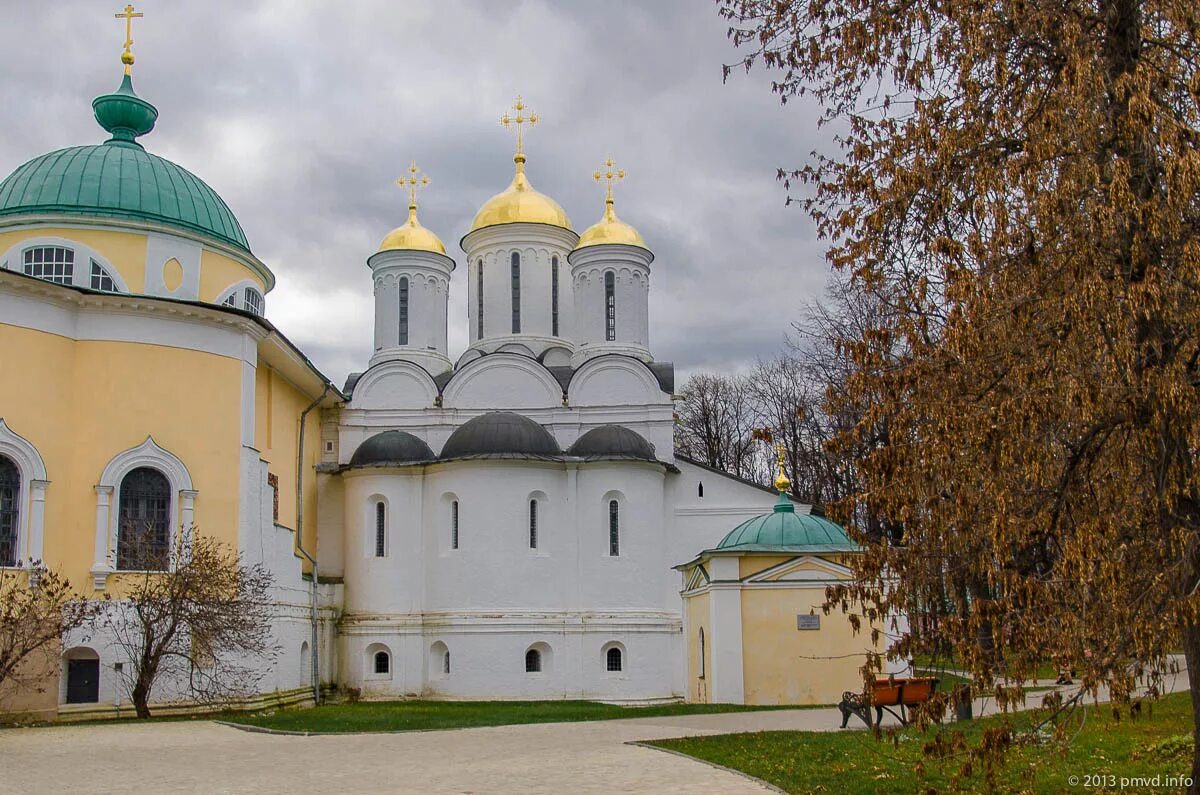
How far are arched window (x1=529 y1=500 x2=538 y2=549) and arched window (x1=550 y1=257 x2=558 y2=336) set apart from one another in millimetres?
6266

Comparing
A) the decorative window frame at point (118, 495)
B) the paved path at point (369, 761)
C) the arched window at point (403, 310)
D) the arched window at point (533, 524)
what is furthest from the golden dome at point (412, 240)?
the paved path at point (369, 761)

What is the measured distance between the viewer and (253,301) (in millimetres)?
23422

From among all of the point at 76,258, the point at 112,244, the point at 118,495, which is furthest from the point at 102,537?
the point at 112,244

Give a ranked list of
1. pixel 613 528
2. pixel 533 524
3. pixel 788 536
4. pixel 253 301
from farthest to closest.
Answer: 1. pixel 613 528
2. pixel 533 524
3. pixel 253 301
4. pixel 788 536

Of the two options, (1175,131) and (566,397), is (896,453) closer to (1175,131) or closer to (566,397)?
(1175,131)

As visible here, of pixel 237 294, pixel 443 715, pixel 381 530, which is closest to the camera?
pixel 443 715

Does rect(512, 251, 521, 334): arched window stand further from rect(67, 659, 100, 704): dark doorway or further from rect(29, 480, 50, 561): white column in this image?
rect(67, 659, 100, 704): dark doorway

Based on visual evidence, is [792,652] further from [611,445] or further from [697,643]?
[611,445]

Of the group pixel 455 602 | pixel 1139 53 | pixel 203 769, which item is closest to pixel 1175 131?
pixel 1139 53

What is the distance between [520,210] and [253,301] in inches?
372

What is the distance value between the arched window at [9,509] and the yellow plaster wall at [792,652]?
11.9 metres

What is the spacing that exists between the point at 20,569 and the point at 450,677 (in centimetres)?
939

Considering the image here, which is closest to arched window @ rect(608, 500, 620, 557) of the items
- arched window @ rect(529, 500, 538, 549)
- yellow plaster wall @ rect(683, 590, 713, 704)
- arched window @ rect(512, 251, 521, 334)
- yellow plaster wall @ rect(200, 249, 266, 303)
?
arched window @ rect(529, 500, 538, 549)

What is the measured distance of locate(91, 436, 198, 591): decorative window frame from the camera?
1859cm
